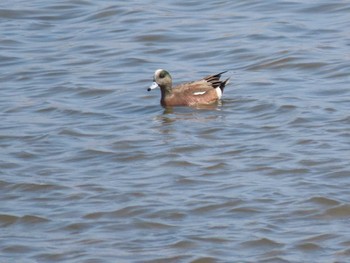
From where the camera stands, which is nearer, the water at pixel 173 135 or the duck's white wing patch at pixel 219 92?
the water at pixel 173 135

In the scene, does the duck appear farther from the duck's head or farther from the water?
the water

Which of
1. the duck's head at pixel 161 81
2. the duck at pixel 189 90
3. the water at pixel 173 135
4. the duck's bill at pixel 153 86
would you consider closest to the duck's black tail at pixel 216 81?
the duck at pixel 189 90

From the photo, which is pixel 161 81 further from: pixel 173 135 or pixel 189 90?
pixel 173 135

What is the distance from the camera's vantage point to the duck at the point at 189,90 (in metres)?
12.1

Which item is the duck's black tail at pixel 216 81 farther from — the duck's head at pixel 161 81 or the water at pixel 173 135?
the duck's head at pixel 161 81

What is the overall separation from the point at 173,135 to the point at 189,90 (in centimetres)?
142

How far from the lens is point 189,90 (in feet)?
39.9

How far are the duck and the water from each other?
0.14m

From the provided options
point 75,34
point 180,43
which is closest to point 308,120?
point 180,43

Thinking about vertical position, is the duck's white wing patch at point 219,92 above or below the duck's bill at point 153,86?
below

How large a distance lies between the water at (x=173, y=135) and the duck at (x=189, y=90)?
0.47 ft

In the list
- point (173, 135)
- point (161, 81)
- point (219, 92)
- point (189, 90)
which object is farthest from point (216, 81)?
point (173, 135)

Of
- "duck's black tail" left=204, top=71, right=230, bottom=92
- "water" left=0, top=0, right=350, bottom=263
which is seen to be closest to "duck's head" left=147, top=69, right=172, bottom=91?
"water" left=0, top=0, right=350, bottom=263

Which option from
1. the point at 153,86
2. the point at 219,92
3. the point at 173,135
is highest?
the point at 153,86
